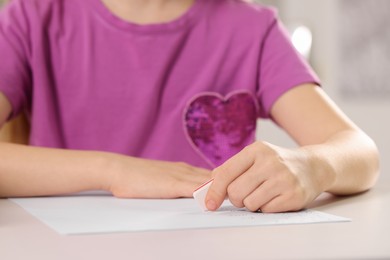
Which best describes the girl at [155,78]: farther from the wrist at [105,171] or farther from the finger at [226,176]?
the finger at [226,176]

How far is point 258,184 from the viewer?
30.1 inches

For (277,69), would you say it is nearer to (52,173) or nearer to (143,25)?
(143,25)

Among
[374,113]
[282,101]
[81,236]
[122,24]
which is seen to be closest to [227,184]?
[81,236]

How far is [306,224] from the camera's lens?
68 cm

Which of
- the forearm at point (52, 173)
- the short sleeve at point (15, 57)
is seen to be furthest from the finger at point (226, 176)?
the short sleeve at point (15, 57)

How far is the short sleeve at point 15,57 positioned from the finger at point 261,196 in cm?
53

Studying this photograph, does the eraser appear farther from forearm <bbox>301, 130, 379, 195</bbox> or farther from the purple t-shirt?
the purple t-shirt

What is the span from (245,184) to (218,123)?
50 centimetres

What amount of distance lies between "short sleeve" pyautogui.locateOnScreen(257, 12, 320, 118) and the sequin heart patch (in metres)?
0.03

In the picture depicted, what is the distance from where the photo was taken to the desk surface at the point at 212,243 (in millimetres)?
529

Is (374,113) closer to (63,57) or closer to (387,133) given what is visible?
(387,133)

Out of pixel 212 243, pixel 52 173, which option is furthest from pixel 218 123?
pixel 212 243

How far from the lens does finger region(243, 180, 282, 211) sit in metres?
0.75

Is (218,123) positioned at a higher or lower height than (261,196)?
lower
